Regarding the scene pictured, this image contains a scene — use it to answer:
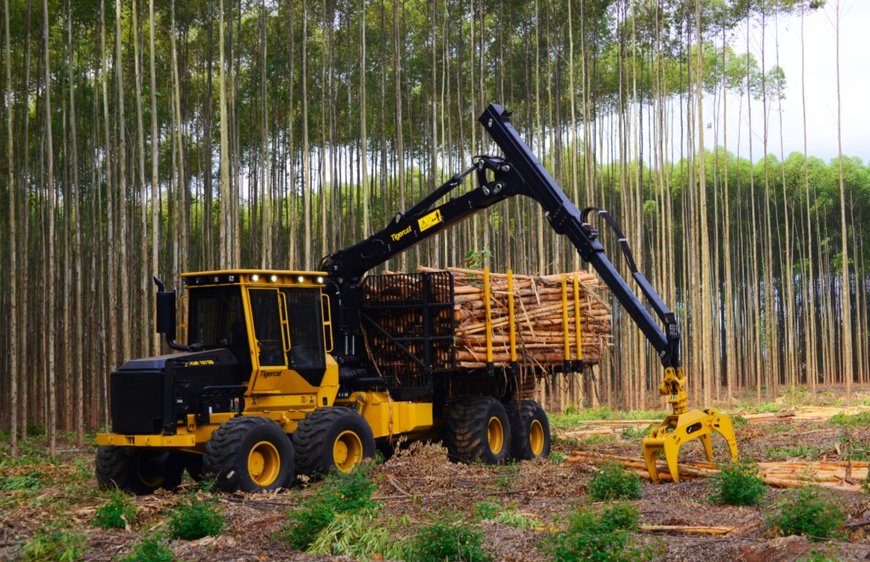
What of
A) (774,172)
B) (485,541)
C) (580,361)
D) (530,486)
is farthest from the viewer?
(774,172)

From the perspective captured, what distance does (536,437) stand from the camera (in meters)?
12.9

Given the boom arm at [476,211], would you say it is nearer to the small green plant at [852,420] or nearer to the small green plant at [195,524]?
the small green plant at [195,524]

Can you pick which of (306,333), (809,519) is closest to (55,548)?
(306,333)

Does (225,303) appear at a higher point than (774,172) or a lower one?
lower

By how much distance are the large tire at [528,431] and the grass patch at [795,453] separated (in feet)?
9.08

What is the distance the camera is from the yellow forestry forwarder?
30.5 ft

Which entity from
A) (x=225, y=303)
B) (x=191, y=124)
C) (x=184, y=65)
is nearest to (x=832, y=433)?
(x=225, y=303)

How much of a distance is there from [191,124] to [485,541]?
2071cm

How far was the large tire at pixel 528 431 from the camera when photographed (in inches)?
490

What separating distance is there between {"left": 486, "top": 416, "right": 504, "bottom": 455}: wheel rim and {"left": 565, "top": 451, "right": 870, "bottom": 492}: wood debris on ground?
1.38 m

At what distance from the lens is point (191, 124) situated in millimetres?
25562

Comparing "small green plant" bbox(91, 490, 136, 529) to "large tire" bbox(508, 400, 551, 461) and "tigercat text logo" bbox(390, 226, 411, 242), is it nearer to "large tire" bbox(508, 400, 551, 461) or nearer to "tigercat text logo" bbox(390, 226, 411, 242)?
"tigercat text logo" bbox(390, 226, 411, 242)

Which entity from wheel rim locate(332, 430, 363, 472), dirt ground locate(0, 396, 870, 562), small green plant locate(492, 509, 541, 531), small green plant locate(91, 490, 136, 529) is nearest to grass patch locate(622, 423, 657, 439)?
dirt ground locate(0, 396, 870, 562)

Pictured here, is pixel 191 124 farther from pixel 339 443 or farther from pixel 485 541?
pixel 485 541
